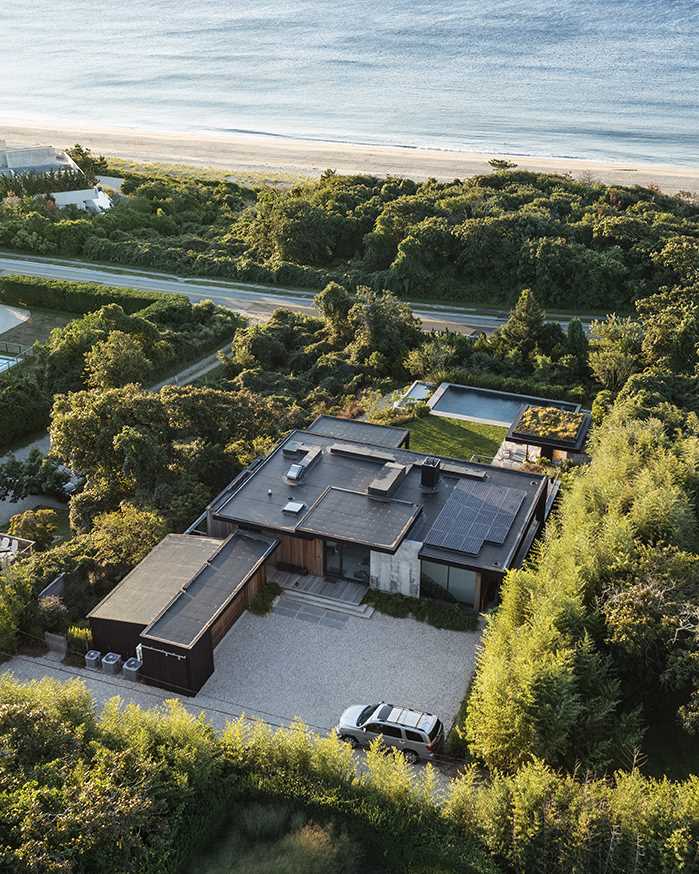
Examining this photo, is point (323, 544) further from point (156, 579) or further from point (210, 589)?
point (156, 579)

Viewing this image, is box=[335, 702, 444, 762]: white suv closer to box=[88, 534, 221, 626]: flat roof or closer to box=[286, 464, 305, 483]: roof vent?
box=[88, 534, 221, 626]: flat roof

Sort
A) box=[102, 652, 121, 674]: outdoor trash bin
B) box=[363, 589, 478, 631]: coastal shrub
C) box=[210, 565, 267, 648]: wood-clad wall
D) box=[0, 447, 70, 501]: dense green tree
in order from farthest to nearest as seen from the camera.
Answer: box=[0, 447, 70, 501]: dense green tree, box=[363, 589, 478, 631]: coastal shrub, box=[210, 565, 267, 648]: wood-clad wall, box=[102, 652, 121, 674]: outdoor trash bin

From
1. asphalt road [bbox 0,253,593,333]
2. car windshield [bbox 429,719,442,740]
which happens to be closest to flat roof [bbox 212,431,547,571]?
car windshield [bbox 429,719,442,740]

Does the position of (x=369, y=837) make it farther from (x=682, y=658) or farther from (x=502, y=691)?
(x=682, y=658)

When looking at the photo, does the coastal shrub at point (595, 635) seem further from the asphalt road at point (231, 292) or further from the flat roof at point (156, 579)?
the asphalt road at point (231, 292)

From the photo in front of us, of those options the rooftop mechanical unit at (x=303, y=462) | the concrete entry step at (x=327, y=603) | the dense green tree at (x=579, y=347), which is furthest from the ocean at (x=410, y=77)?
the concrete entry step at (x=327, y=603)

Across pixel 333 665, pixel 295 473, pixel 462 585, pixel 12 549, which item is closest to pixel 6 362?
pixel 12 549

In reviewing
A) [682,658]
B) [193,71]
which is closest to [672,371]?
[682,658]
